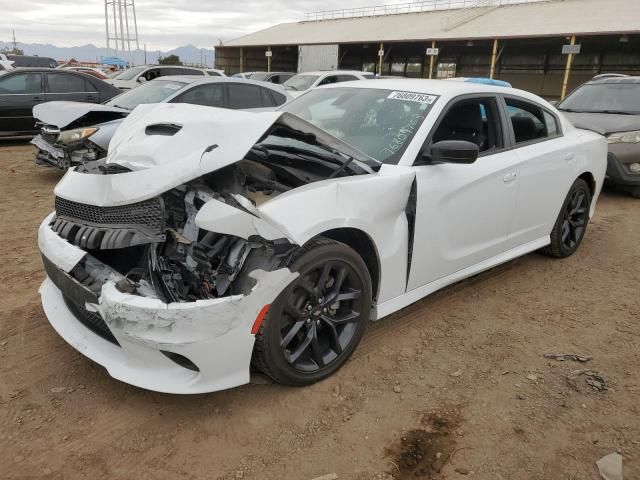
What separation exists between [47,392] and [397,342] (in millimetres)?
2054

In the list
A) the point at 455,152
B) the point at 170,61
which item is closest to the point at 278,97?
the point at 455,152

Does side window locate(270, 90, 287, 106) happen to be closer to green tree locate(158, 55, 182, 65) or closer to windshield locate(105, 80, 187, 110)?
windshield locate(105, 80, 187, 110)

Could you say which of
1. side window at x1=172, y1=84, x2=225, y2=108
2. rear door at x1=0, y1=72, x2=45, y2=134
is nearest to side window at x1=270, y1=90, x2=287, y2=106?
side window at x1=172, y1=84, x2=225, y2=108

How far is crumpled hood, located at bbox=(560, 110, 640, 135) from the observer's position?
7175 mm

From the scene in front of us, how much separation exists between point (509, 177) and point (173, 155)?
2448mm

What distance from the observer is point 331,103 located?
3.89 metres

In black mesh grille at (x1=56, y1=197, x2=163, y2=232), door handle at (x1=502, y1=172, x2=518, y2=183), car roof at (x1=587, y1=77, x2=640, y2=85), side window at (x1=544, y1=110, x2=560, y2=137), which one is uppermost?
car roof at (x1=587, y1=77, x2=640, y2=85)

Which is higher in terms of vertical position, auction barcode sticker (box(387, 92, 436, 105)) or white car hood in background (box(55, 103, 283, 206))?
auction barcode sticker (box(387, 92, 436, 105))

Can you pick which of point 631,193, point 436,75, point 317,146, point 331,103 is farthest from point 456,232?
point 436,75

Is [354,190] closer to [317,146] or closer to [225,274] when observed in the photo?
[317,146]

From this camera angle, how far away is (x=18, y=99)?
31.6 feet

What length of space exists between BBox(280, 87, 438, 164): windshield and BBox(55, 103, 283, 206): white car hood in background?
0.83 m

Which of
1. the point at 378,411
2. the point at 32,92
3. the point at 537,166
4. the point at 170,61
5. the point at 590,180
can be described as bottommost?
the point at 378,411

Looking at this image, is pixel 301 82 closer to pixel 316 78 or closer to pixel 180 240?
pixel 316 78
